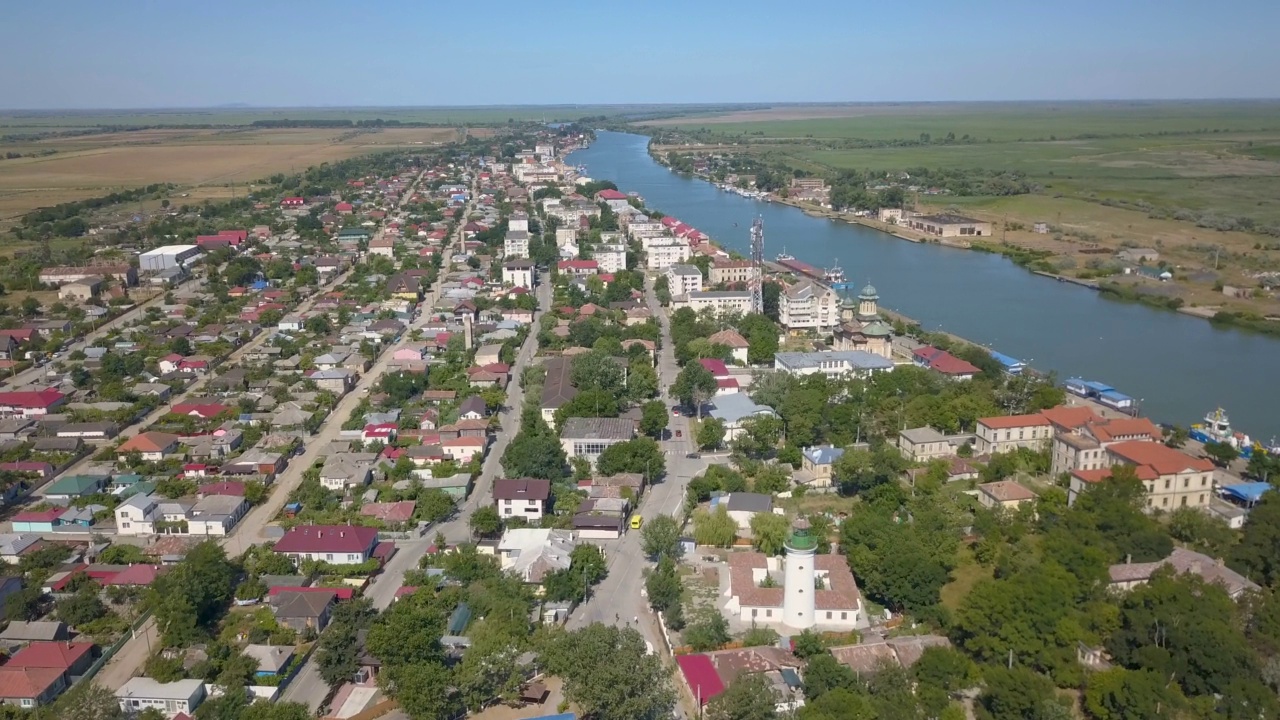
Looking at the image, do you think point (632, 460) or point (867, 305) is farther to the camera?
point (867, 305)

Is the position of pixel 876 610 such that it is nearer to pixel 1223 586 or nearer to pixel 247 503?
pixel 1223 586

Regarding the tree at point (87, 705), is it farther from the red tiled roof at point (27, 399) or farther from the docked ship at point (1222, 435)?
the docked ship at point (1222, 435)

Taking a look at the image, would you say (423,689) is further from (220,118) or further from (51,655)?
(220,118)

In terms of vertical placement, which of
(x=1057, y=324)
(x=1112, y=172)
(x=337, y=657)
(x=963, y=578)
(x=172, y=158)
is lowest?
(x=963, y=578)

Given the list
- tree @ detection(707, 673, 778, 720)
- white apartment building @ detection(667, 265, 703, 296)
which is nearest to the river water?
white apartment building @ detection(667, 265, 703, 296)

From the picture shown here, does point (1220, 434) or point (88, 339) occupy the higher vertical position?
point (88, 339)

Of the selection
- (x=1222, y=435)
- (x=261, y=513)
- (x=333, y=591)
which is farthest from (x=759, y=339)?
(x=333, y=591)
